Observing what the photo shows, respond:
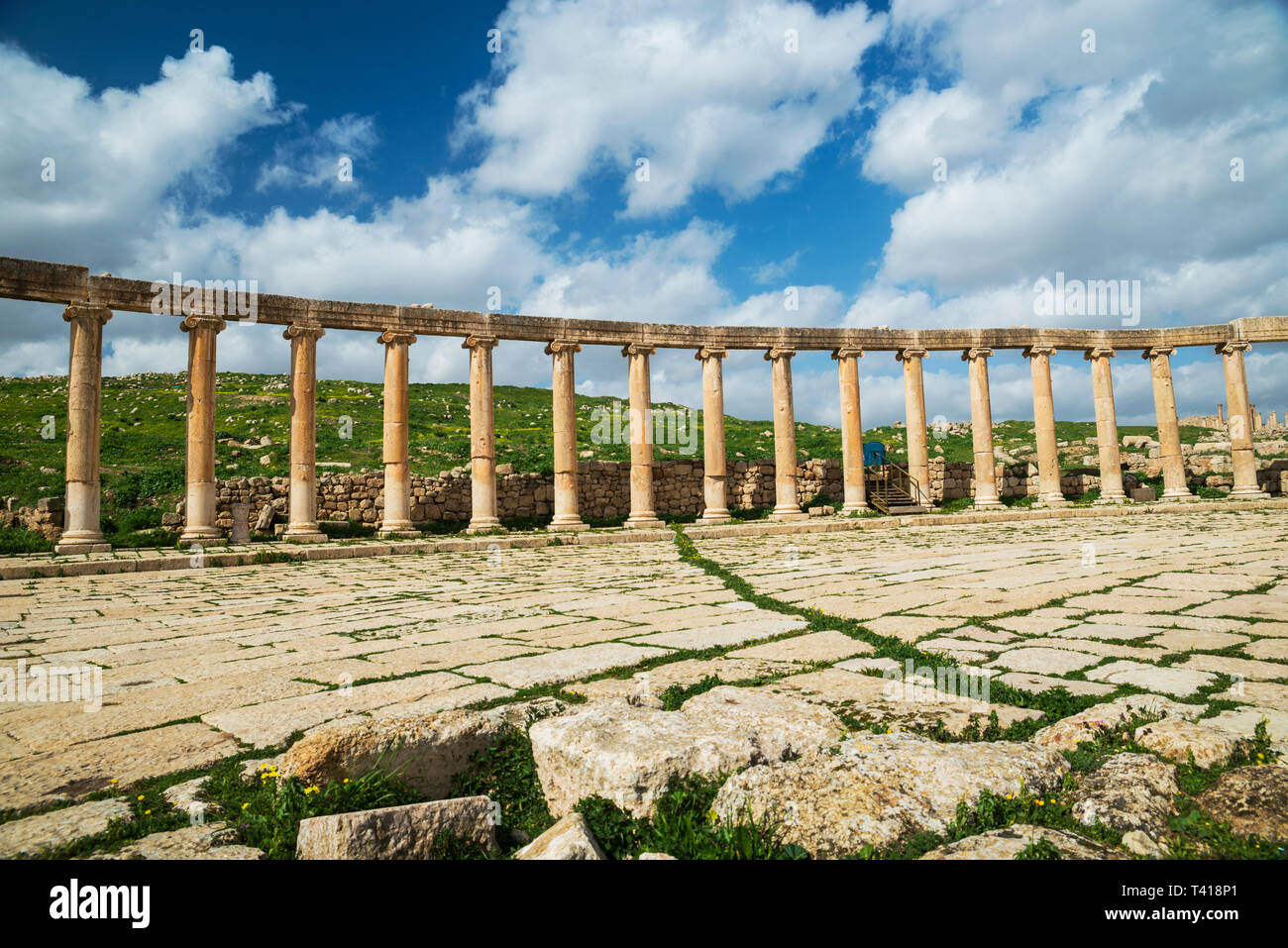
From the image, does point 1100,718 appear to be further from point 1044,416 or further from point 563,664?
point 1044,416

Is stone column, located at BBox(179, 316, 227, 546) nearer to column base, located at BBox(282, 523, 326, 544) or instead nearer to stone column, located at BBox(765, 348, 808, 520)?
column base, located at BBox(282, 523, 326, 544)

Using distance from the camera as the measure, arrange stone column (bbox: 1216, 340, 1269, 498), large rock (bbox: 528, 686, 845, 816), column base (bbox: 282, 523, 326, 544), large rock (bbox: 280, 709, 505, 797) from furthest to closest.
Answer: stone column (bbox: 1216, 340, 1269, 498)
column base (bbox: 282, 523, 326, 544)
large rock (bbox: 280, 709, 505, 797)
large rock (bbox: 528, 686, 845, 816)

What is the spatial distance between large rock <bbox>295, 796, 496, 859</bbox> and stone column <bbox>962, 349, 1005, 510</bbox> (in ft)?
81.2

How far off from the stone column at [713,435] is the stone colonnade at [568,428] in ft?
0.12

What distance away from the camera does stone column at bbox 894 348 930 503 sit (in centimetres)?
2383

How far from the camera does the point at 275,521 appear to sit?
20156mm

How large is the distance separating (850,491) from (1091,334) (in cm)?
1098

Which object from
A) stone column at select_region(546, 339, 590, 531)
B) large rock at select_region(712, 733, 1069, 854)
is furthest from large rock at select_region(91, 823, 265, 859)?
stone column at select_region(546, 339, 590, 531)

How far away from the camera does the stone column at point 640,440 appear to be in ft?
70.2

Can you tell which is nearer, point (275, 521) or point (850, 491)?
point (275, 521)

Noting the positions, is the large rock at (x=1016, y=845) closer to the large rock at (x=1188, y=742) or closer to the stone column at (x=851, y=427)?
the large rock at (x=1188, y=742)
